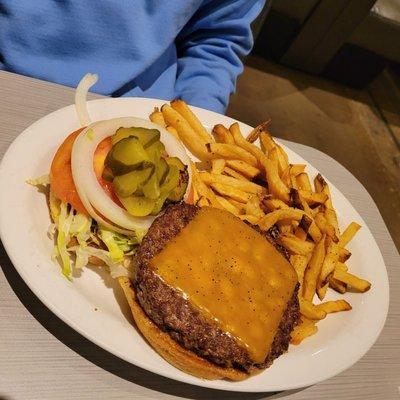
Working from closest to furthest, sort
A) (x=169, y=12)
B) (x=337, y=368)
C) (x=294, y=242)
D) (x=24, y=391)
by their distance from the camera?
(x=24, y=391), (x=337, y=368), (x=294, y=242), (x=169, y=12)

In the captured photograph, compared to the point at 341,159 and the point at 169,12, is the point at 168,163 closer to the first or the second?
the point at 169,12

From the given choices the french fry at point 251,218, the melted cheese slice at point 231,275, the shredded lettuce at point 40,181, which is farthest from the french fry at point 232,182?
the shredded lettuce at point 40,181

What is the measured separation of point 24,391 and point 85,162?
1.66 ft

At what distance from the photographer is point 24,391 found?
38.0 inches

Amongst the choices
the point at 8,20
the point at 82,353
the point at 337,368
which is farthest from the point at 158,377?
the point at 8,20

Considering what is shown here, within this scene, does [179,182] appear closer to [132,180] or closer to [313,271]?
[132,180]

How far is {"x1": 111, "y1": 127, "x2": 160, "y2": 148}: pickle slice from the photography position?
3.83 ft

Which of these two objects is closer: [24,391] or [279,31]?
[24,391]

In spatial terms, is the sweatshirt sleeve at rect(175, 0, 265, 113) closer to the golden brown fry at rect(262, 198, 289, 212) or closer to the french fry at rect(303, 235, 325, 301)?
the golden brown fry at rect(262, 198, 289, 212)

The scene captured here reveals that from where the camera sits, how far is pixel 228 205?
1.46 metres

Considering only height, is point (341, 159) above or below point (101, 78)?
below

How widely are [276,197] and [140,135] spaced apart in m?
0.51

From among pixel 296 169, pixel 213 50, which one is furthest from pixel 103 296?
pixel 213 50

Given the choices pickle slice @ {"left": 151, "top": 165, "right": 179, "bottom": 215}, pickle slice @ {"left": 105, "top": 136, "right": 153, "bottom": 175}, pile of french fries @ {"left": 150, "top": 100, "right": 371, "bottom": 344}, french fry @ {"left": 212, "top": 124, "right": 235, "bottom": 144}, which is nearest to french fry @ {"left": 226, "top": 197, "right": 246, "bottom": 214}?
pile of french fries @ {"left": 150, "top": 100, "right": 371, "bottom": 344}
